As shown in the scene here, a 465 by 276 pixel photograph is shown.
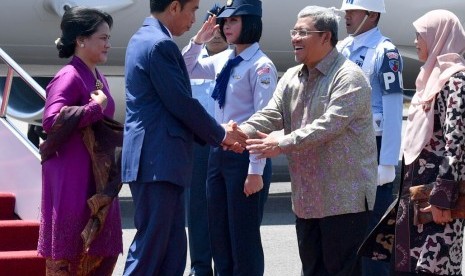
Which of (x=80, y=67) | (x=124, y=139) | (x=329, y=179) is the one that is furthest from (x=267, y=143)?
(x=80, y=67)

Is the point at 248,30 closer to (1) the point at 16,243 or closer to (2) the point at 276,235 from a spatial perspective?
(1) the point at 16,243

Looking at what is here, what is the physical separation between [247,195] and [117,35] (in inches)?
211

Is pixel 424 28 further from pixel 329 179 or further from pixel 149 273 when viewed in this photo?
pixel 149 273

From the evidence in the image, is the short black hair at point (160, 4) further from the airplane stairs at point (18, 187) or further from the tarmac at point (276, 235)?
the tarmac at point (276, 235)

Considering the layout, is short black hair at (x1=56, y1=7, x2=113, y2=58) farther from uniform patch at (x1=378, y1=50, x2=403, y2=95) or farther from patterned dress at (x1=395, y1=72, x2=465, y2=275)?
patterned dress at (x1=395, y1=72, x2=465, y2=275)

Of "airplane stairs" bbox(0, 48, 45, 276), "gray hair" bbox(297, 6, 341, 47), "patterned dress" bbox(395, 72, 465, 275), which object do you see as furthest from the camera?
"airplane stairs" bbox(0, 48, 45, 276)

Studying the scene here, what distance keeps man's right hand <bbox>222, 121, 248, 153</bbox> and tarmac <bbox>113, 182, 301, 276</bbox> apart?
2265 millimetres

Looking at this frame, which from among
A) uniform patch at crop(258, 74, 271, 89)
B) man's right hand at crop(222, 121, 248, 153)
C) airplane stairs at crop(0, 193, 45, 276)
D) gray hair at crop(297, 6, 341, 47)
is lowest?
airplane stairs at crop(0, 193, 45, 276)

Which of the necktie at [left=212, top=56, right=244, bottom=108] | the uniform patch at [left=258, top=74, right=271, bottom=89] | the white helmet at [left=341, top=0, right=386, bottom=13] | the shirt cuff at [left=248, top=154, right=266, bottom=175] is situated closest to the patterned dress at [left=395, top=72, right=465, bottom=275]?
the shirt cuff at [left=248, top=154, right=266, bottom=175]

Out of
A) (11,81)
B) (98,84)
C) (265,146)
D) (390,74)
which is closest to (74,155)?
(98,84)

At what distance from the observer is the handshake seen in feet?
17.4

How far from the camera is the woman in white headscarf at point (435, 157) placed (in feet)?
16.0

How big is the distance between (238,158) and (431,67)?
1.36 metres

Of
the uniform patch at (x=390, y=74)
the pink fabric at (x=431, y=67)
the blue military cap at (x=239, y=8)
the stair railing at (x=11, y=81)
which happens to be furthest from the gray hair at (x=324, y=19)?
the stair railing at (x=11, y=81)
